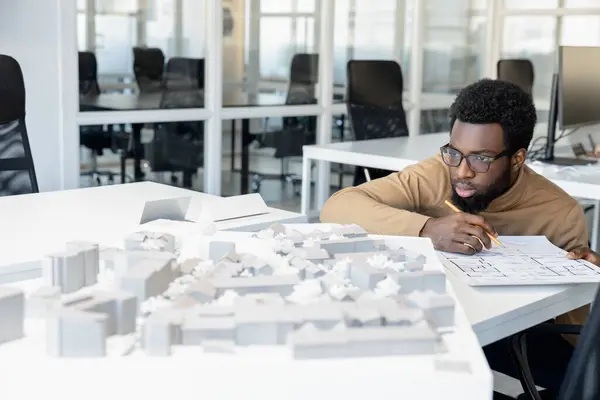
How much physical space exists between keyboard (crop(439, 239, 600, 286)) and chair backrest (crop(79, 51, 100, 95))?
2.69 metres

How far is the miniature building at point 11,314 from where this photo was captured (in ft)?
3.29

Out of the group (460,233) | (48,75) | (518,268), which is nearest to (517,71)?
(48,75)

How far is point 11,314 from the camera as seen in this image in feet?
3.33

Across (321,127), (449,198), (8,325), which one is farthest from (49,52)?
(8,325)

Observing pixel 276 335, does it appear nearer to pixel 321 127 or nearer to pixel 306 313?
pixel 306 313

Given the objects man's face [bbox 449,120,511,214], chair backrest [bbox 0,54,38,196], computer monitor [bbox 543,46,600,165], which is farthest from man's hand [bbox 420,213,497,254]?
computer monitor [bbox 543,46,600,165]

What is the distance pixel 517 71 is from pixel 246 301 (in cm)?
493

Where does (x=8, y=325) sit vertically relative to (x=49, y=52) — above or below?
below

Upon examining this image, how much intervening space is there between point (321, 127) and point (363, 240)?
12.5ft

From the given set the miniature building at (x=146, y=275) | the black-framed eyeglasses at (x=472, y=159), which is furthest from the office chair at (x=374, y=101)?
the miniature building at (x=146, y=275)

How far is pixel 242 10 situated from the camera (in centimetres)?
467

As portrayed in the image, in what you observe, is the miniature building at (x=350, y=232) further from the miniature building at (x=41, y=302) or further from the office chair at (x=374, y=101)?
the office chair at (x=374, y=101)

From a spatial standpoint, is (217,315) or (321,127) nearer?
(217,315)

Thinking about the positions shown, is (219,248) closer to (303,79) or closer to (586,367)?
(586,367)
